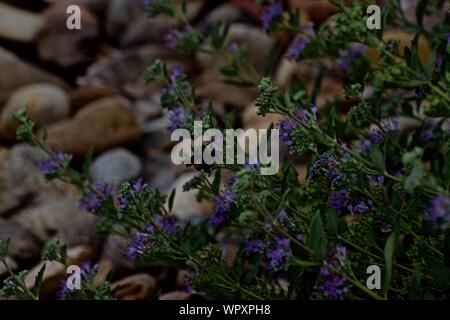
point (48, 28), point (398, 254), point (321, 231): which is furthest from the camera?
point (48, 28)

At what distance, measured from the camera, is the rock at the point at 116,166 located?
11.5ft

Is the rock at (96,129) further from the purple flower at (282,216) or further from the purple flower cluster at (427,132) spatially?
the purple flower at (282,216)

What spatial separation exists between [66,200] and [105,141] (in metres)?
0.47

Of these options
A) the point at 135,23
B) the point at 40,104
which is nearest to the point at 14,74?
the point at 40,104

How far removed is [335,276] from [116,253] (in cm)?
A: 150

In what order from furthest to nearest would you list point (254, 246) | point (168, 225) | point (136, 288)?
point (136, 288), point (168, 225), point (254, 246)

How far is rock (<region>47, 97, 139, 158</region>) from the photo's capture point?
368 cm

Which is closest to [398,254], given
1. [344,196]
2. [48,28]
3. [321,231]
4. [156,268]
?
[344,196]

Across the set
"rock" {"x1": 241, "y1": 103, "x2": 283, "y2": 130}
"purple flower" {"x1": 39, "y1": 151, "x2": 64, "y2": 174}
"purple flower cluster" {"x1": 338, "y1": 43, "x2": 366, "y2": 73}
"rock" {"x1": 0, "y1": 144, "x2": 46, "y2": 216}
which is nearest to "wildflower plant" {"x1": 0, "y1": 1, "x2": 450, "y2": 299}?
"purple flower" {"x1": 39, "y1": 151, "x2": 64, "y2": 174}

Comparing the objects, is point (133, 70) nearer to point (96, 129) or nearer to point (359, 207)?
point (96, 129)

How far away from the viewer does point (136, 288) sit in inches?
98.7

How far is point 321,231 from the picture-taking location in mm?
1427

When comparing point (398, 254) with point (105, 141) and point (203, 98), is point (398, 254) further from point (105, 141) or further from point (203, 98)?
point (203, 98)

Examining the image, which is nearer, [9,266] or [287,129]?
[287,129]
